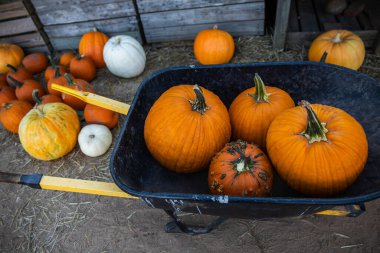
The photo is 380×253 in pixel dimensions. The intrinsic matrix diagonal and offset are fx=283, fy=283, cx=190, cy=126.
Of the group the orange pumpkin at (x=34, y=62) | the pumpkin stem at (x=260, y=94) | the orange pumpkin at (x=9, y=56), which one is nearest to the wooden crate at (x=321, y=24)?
the pumpkin stem at (x=260, y=94)

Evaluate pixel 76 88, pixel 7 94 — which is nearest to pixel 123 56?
pixel 76 88

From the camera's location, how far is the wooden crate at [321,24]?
9.41ft

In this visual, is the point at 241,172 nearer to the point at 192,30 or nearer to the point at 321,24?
the point at 192,30

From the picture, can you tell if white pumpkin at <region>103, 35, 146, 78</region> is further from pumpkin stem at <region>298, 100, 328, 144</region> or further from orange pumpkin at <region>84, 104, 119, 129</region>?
pumpkin stem at <region>298, 100, 328, 144</region>

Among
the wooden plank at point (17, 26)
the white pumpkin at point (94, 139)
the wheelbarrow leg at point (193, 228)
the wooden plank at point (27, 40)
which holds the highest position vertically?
the wooden plank at point (17, 26)

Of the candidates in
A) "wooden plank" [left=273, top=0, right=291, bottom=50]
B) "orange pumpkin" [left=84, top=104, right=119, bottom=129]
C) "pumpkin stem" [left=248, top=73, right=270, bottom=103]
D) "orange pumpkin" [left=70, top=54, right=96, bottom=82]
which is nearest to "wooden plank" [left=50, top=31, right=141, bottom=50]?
"orange pumpkin" [left=70, top=54, right=96, bottom=82]

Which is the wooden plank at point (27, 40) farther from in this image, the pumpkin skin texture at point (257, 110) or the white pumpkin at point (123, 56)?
the pumpkin skin texture at point (257, 110)

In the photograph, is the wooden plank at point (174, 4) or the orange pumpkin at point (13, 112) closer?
the orange pumpkin at point (13, 112)

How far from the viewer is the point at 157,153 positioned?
1.56 meters

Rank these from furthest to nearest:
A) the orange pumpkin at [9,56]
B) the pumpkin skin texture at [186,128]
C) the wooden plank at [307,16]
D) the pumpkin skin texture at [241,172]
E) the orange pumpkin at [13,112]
A: the orange pumpkin at [9,56], the wooden plank at [307,16], the orange pumpkin at [13,112], the pumpkin skin texture at [186,128], the pumpkin skin texture at [241,172]

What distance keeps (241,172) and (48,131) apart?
5.45ft

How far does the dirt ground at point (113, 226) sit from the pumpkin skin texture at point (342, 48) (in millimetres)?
384

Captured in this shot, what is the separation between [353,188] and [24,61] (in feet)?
11.5

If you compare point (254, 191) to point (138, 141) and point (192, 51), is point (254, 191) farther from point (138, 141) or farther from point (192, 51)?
point (192, 51)
